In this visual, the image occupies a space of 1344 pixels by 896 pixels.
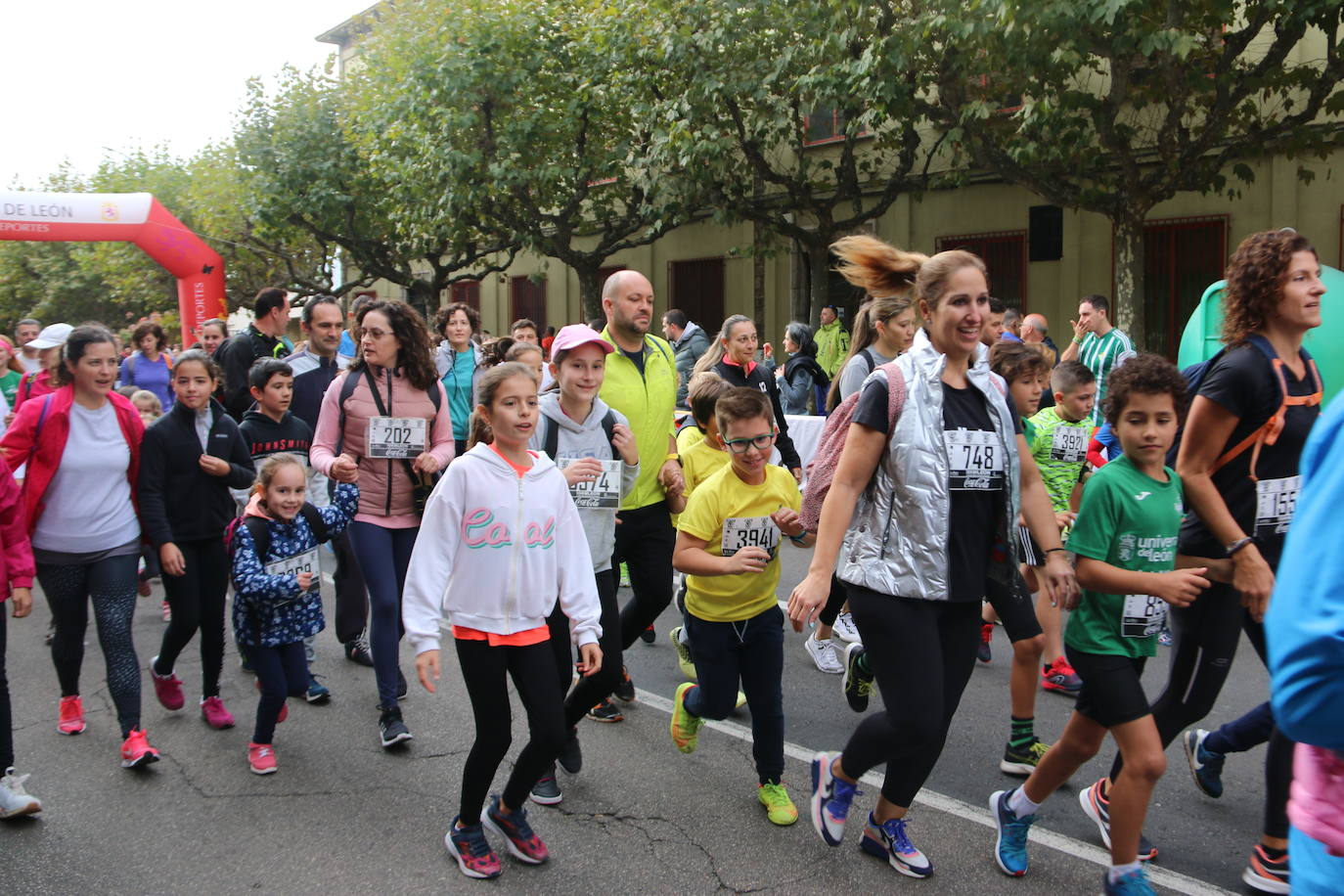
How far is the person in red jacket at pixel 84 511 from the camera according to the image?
477 centimetres

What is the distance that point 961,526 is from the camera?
11.2 ft

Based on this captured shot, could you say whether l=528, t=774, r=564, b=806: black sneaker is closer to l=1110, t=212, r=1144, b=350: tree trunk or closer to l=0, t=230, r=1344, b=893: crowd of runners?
l=0, t=230, r=1344, b=893: crowd of runners

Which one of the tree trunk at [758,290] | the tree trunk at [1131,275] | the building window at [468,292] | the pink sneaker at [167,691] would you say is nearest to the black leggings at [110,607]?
the pink sneaker at [167,691]

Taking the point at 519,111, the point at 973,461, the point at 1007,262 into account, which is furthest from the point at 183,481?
the point at 1007,262

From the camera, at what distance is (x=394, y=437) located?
17.1 feet

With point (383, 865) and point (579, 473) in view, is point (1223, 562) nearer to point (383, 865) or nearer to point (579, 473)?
point (579, 473)

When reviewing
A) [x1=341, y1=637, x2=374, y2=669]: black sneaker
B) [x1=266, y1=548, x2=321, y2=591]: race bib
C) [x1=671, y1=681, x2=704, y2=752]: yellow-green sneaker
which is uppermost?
[x1=266, y1=548, x2=321, y2=591]: race bib

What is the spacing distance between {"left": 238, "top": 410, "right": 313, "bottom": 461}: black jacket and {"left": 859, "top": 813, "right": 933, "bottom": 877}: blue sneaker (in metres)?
3.58

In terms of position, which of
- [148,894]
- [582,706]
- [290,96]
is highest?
[290,96]

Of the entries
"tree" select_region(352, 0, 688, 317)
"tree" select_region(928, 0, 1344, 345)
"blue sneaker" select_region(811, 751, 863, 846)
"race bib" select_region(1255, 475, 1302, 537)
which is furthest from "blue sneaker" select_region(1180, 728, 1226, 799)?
"tree" select_region(352, 0, 688, 317)

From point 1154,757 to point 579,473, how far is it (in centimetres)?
216

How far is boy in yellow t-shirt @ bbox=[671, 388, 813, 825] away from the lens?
4.16 m

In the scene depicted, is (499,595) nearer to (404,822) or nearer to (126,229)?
(404,822)

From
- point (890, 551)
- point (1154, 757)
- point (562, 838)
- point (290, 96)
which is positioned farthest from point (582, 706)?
point (290, 96)
